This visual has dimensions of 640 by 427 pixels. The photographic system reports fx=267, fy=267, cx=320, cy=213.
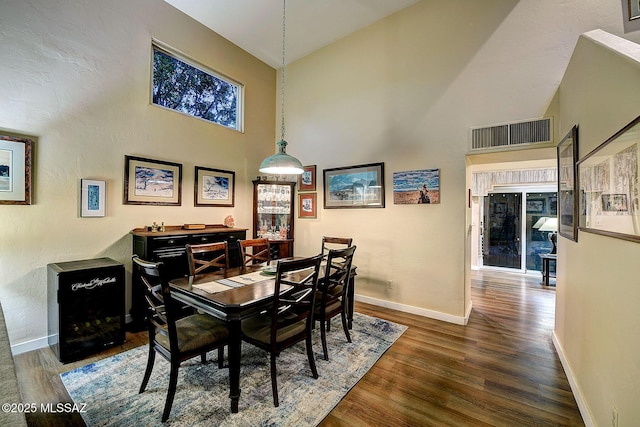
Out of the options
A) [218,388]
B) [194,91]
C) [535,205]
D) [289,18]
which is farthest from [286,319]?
[535,205]

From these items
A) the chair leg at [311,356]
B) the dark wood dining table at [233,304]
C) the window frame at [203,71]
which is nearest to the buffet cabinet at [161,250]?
the dark wood dining table at [233,304]

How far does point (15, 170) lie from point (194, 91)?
2343 mm

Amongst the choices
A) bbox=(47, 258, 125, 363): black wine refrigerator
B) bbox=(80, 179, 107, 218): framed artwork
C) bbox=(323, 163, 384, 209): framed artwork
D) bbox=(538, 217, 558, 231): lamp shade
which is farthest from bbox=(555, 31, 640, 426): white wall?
bbox=(80, 179, 107, 218): framed artwork

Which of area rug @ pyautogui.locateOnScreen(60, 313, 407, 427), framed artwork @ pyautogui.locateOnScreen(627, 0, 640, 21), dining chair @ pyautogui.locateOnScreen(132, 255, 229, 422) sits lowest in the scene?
area rug @ pyautogui.locateOnScreen(60, 313, 407, 427)

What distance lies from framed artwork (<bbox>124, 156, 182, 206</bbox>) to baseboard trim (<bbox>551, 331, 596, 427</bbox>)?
4.56 m

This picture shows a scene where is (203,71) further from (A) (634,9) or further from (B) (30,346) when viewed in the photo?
(A) (634,9)

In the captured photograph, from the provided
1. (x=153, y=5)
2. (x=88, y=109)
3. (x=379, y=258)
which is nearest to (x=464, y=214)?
(x=379, y=258)

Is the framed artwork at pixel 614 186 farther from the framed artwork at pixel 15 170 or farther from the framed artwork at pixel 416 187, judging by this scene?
the framed artwork at pixel 15 170

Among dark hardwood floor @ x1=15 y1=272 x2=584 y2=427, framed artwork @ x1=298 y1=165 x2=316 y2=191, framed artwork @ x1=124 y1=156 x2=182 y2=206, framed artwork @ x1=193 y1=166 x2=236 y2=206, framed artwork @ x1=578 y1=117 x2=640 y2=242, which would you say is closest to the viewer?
framed artwork @ x1=578 y1=117 x2=640 y2=242

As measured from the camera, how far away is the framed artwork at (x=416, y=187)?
141 inches

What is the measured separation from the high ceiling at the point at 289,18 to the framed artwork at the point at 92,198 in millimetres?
2691

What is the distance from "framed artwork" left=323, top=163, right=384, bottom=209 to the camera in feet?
13.4

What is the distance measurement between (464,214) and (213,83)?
429 cm

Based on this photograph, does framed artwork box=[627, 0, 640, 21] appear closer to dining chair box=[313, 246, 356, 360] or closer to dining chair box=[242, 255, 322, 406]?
dining chair box=[313, 246, 356, 360]
